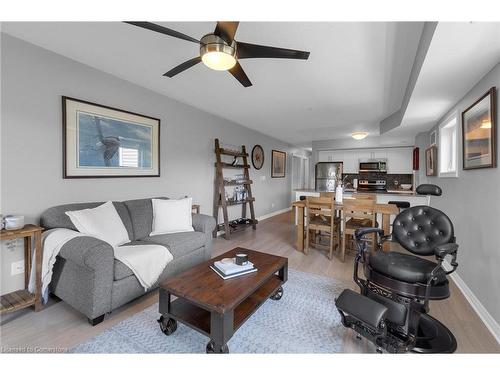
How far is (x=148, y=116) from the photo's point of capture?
2.97 metres

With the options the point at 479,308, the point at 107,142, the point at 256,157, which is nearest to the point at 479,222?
the point at 479,308

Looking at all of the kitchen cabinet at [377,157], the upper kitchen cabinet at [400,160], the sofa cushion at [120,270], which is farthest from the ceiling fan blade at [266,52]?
the upper kitchen cabinet at [400,160]

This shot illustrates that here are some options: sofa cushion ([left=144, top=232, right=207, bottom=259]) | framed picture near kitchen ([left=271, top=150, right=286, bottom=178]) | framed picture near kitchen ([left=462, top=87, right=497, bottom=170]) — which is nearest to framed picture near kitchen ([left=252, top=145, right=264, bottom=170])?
framed picture near kitchen ([left=271, top=150, right=286, bottom=178])

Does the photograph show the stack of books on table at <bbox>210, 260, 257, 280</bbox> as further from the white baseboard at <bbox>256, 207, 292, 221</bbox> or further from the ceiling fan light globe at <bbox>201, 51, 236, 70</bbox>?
the white baseboard at <bbox>256, 207, 292, 221</bbox>

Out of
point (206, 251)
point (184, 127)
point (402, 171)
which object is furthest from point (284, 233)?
point (402, 171)

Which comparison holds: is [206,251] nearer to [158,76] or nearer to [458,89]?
[158,76]

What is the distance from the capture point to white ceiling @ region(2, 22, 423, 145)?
173cm

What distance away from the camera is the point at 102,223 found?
2.12 meters

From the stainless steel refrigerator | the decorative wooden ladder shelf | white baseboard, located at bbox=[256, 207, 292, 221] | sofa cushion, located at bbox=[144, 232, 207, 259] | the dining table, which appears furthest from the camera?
the stainless steel refrigerator

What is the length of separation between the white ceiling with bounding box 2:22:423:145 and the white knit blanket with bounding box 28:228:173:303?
168 centimetres

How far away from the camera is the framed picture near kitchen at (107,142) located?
224 cm

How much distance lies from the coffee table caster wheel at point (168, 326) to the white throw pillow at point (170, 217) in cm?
116

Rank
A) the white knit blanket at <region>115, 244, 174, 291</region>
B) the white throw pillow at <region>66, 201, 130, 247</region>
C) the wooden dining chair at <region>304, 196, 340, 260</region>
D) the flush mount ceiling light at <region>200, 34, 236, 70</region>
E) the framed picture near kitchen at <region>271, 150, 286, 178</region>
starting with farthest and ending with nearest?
the framed picture near kitchen at <region>271, 150, 286, 178</region>, the wooden dining chair at <region>304, 196, 340, 260</region>, the white throw pillow at <region>66, 201, 130, 247</region>, the white knit blanket at <region>115, 244, 174, 291</region>, the flush mount ceiling light at <region>200, 34, 236, 70</region>
